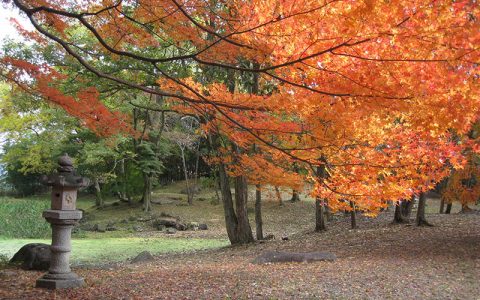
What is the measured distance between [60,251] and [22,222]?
47.0 feet

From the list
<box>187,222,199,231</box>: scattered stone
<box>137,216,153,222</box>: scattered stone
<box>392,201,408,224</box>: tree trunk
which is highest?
<box>392,201,408,224</box>: tree trunk

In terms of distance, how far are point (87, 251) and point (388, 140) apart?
391 inches

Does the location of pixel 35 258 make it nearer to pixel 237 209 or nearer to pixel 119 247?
pixel 237 209

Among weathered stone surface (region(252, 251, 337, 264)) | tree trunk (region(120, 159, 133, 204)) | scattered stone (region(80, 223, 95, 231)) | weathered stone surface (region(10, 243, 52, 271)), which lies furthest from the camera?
tree trunk (region(120, 159, 133, 204))

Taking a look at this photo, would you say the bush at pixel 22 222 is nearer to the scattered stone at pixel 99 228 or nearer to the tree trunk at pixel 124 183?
the scattered stone at pixel 99 228

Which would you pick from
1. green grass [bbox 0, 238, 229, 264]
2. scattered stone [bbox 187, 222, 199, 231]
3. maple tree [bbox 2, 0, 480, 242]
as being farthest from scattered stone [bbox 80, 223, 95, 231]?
maple tree [bbox 2, 0, 480, 242]

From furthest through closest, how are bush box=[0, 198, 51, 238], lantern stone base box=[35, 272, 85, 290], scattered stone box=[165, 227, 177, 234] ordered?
scattered stone box=[165, 227, 177, 234] → bush box=[0, 198, 51, 238] → lantern stone base box=[35, 272, 85, 290]

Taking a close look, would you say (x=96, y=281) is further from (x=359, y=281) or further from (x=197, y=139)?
(x=197, y=139)

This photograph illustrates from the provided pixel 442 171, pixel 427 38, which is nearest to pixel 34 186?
pixel 442 171

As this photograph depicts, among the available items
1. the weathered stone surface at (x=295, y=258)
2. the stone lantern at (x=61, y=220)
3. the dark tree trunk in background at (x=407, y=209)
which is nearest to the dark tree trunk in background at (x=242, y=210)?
the weathered stone surface at (x=295, y=258)

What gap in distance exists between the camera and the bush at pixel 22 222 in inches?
723

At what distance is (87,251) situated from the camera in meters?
14.1

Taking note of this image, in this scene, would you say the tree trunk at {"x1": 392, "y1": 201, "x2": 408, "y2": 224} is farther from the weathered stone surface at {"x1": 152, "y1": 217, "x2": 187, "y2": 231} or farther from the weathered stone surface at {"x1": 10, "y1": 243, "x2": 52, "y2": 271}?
the weathered stone surface at {"x1": 10, "y1": 243, "x2": 52, "y2": 271}

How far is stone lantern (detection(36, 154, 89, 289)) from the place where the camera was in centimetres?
611
